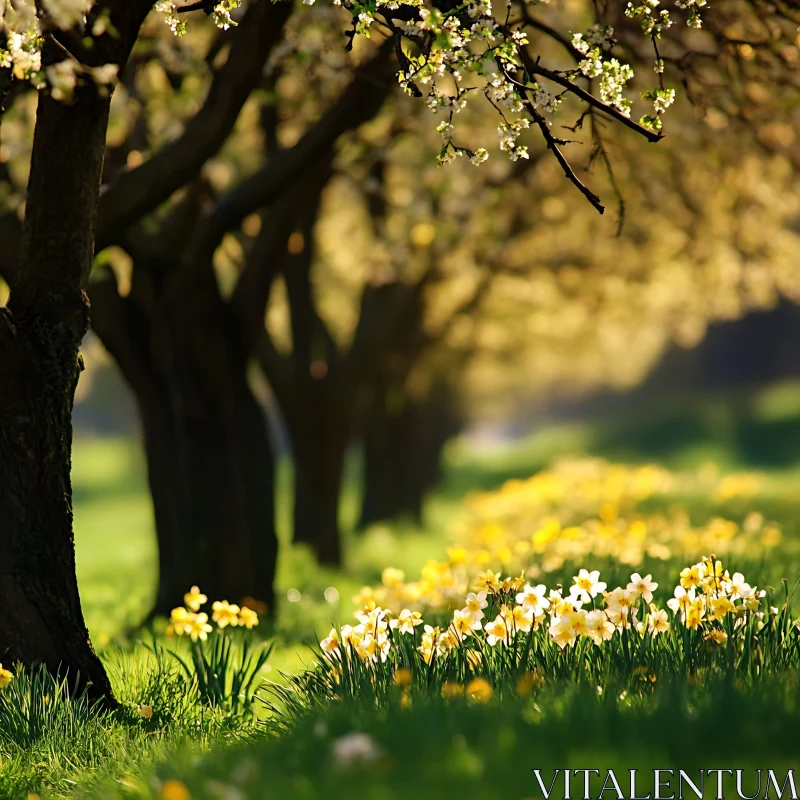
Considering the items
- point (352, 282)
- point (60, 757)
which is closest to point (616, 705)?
point (60, 757)

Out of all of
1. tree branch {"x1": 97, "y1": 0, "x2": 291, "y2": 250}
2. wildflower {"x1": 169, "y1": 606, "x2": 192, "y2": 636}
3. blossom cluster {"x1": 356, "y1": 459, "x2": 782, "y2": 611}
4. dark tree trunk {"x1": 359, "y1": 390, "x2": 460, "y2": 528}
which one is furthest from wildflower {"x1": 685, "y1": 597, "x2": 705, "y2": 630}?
dark tree trunk {"x1": 359, "y1": 390, "x2": 460, "y2": 528}

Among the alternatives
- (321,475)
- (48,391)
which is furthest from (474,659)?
(321,475)

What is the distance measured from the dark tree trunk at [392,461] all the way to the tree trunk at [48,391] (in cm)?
1318

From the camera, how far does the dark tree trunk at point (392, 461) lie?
65.6ft

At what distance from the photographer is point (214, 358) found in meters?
9.60

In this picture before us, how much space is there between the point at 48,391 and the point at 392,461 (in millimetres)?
15798

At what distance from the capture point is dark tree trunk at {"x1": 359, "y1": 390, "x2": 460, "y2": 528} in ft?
65.6

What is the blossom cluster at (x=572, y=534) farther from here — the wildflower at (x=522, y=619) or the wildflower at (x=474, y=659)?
the wildflower at (x=474, y=659)

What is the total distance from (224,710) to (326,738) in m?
2.23

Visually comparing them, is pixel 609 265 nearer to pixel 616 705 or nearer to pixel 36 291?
pixel 36 291

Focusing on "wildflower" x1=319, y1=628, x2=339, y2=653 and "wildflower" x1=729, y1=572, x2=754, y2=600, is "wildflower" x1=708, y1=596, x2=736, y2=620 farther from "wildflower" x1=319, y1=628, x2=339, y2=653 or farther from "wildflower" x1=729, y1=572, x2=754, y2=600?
"wildflower" x1=319, y1=628, x2=339, y2=653

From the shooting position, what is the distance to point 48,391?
5.83 m

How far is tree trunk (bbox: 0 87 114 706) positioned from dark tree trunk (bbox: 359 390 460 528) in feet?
43.3

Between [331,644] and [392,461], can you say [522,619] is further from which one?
[392,461]
